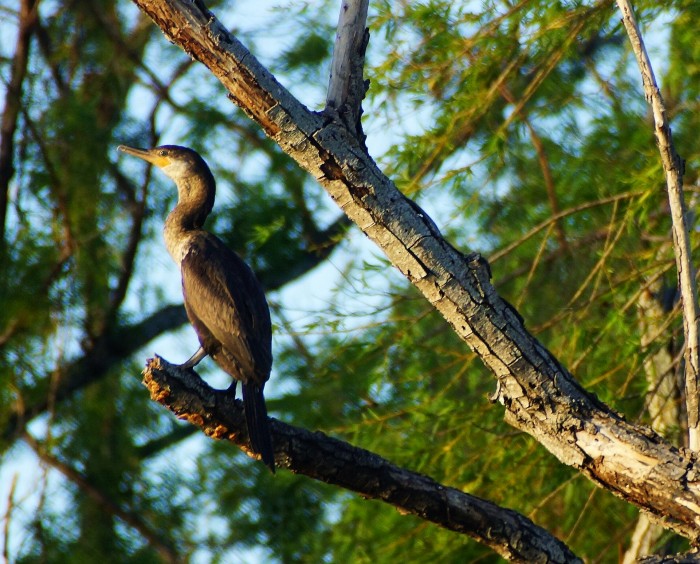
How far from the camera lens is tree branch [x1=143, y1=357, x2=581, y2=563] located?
3.25m

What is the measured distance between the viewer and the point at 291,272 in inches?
311

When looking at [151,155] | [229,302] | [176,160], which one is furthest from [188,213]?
[229,302]

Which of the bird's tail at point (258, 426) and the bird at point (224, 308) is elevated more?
the bird at point (224, 308)

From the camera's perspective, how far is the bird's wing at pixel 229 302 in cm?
432

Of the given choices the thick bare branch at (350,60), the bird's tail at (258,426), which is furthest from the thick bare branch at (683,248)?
the bird's tail at (258,426)

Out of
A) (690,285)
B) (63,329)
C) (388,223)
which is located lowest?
(388,223)

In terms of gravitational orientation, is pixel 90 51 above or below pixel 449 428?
above

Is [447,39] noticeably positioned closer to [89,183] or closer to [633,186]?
[633,186]

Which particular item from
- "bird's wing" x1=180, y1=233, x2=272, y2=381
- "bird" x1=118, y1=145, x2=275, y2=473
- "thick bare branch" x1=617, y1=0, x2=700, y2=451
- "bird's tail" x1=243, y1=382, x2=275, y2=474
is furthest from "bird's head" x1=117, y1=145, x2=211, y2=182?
"thick bare branch" x1=617, y1=0, x2=700, y2=451

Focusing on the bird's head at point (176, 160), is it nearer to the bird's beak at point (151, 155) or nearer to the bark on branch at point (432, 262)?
the bird's beak at point (151, 155)

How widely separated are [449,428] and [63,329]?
336 cm

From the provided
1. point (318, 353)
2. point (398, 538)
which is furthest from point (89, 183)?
point (398, 538)

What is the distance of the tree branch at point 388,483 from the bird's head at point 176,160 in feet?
7.14

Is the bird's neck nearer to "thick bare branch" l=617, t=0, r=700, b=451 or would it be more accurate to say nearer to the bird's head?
the bird's head
